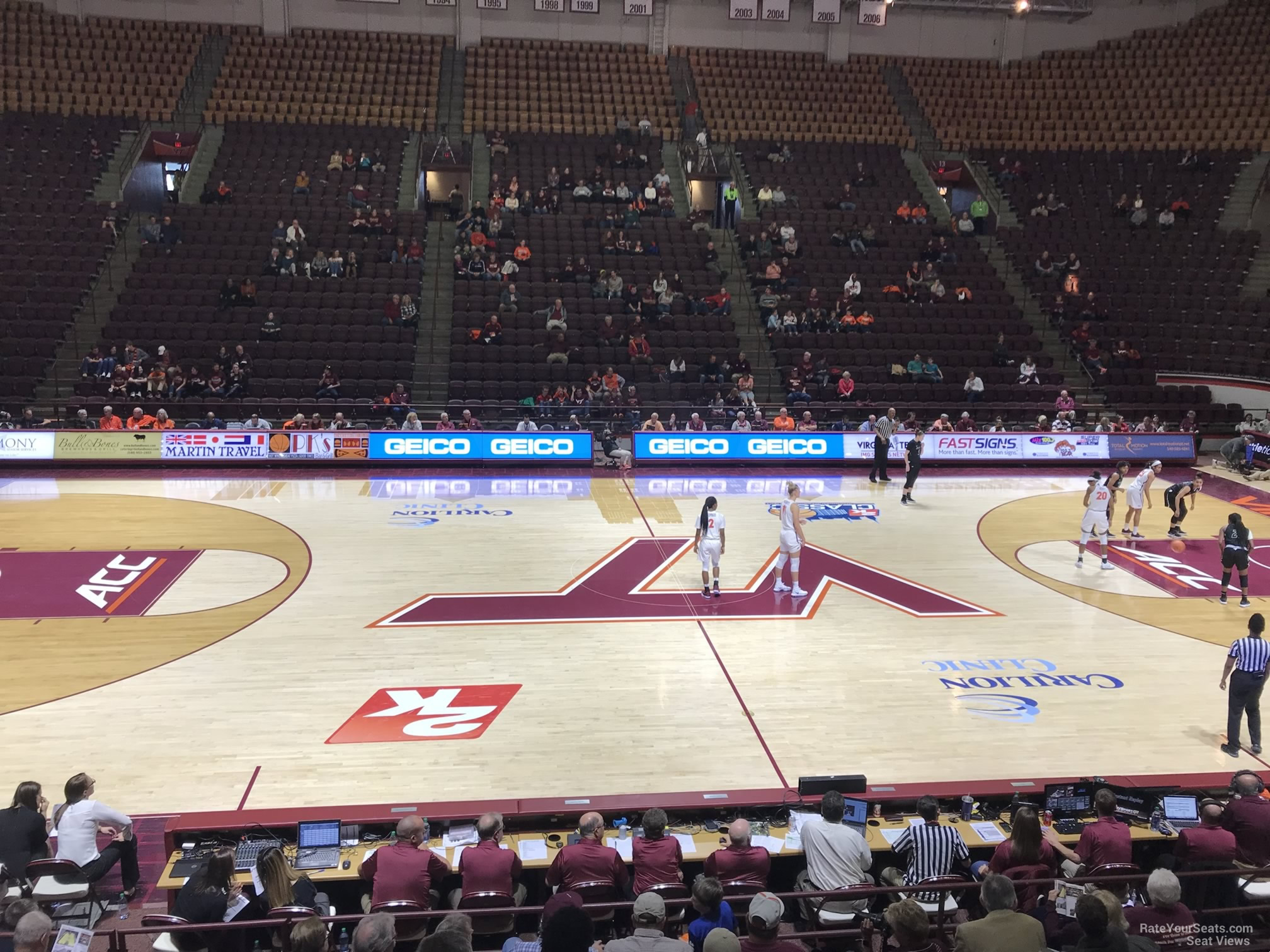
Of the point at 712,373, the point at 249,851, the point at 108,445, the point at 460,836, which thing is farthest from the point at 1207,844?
the point at 108,445

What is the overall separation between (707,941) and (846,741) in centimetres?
522

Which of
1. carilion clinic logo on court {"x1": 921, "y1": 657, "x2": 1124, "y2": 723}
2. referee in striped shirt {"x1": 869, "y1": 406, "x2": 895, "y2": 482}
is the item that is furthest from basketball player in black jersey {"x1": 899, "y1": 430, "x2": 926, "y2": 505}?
carilion clinic logo on court {"x1": 921, "y1": 657, "x2": 1124, "y2": 723}

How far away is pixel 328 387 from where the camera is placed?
78.1 ft

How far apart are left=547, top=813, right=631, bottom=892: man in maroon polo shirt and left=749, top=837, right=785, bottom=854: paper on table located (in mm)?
1131

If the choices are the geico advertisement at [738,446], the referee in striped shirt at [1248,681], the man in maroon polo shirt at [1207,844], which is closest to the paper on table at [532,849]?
the man in maroon polo shirt at [1207,844]

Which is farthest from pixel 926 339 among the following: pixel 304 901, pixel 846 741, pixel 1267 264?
pixel 304 901

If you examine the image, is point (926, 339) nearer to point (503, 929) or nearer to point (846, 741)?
point (846, 741)

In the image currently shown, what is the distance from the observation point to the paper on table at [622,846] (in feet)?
24.1

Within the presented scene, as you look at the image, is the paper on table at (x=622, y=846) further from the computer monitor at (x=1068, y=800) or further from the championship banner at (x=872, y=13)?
the championship banner at (x=872, y=13)

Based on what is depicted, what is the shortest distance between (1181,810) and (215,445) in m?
19.7

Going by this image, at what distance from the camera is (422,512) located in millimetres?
18562

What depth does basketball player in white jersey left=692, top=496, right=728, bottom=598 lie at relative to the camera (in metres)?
13.9

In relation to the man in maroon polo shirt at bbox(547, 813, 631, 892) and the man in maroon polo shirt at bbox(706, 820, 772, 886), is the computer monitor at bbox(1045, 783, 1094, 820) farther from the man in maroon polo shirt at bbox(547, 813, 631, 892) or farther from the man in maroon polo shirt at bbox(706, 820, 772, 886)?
the man in maroon polo shirt at bbox(547, 813, 631, 892)

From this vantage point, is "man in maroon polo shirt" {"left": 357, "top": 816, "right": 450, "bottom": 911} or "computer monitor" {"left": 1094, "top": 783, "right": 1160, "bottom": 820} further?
"computer monitor" {"left": 1094, "top": 783, "right": 1160, "bottom": 820}
